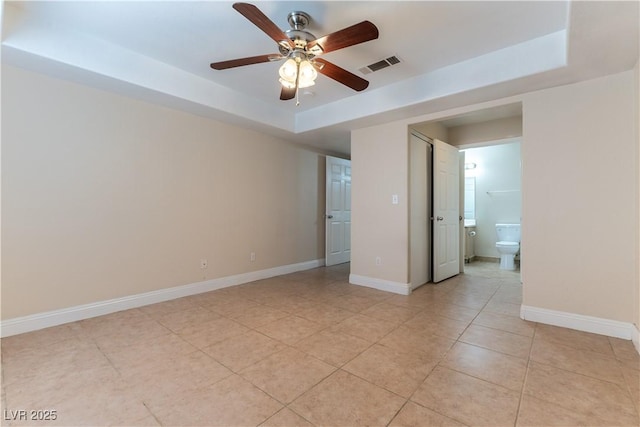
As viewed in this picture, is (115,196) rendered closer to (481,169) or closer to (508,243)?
(508,243)

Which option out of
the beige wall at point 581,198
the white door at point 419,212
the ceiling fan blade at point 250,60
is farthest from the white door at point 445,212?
the ceiling fan blade at point 250,60

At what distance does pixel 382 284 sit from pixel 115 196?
10.7ft

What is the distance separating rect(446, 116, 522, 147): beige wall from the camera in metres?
3.88

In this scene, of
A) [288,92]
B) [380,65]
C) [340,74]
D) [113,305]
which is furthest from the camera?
[113,305]

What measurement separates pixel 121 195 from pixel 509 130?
16.1 feet

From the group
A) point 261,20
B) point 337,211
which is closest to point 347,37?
point 261,20

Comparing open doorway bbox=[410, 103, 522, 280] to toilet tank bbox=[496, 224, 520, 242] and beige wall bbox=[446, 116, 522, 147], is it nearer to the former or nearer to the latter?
beige wall bbox=[446, 116, 522, 147]

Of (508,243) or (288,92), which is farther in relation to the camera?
(508,243)

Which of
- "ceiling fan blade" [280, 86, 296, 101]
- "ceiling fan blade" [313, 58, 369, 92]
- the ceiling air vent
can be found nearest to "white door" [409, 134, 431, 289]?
the ceiling air vent

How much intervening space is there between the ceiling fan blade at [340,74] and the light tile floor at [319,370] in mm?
2093

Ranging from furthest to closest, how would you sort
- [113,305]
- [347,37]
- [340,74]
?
[113,305]
[340,74]
[347,37]

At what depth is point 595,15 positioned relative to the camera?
1.69 m

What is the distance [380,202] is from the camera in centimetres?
383

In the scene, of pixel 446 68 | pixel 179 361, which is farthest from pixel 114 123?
pixel 446 68
